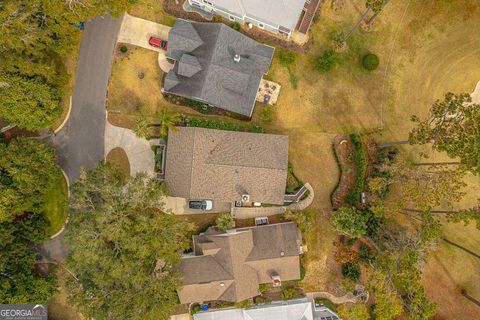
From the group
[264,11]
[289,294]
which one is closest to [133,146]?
[264,11]

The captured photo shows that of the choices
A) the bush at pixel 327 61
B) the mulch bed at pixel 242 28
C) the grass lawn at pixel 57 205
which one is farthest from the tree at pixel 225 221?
the mulch bed at pixel 242 28

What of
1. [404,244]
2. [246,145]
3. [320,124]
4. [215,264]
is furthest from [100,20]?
[404,244]

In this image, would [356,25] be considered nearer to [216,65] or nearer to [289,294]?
[216,65]

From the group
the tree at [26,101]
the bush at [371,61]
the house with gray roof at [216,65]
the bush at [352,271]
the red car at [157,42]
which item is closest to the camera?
the tree at [26,101]

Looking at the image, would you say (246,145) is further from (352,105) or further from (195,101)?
(352,105)

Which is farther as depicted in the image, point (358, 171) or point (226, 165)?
point (358, 171)

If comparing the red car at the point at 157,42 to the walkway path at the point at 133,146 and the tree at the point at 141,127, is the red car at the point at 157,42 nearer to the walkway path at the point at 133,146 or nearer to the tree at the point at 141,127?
the tree at the point at 141,127
